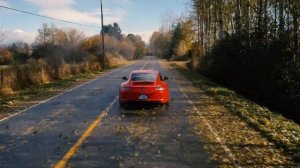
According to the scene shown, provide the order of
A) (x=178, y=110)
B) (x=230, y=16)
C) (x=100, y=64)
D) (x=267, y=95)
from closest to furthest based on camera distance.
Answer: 1. (x=178, y=110)
2. (x=267, y=95)
3. (x=230, y=16)
4. (x=100, y=64)

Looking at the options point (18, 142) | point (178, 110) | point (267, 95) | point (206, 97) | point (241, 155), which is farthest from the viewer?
point (267, 95)

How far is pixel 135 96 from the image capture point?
15.9 meters

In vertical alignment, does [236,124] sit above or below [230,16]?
below

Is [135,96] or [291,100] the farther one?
[291,100]

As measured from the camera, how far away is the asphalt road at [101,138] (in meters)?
8.37

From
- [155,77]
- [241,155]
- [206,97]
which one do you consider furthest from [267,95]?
[241,155]

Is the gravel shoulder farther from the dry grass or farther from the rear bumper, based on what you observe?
the dry grass

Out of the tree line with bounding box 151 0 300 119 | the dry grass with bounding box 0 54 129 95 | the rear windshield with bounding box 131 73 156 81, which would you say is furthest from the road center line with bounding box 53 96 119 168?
the dry grass with bounding box 0 54 129 95

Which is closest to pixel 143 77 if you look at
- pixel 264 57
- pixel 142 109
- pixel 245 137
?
pixel 142 109

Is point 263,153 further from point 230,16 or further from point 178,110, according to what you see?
point 230,16

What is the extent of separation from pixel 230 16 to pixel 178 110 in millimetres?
30350

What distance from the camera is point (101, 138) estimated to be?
10.5 meters

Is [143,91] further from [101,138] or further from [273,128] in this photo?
[101,138]

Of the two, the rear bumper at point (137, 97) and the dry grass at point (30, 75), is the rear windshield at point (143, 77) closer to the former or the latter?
the rear bumper at point (137, 97)
